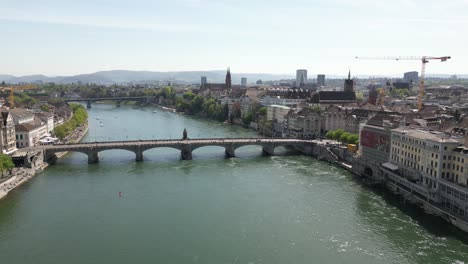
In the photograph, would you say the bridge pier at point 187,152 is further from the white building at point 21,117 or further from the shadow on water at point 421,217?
the white building at point 21,117

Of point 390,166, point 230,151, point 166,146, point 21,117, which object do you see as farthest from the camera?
point 21,117

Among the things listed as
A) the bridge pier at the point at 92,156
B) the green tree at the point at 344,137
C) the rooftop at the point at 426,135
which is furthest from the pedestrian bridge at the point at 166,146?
the rooftop at the point at 426,135

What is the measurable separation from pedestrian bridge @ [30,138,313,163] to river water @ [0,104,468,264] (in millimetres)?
2348

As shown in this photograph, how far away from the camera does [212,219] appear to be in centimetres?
Result: 3500

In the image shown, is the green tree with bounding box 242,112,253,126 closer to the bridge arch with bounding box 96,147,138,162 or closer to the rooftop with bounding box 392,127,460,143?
the bridge arch with bounding box 96,147,138,162

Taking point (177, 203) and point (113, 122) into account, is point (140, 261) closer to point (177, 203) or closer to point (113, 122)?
point (177, 203)

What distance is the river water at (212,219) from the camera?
28938 mm

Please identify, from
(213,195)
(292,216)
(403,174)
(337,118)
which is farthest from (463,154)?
(337,118)

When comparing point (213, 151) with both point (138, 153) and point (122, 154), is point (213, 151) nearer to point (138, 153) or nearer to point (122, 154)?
point (138, 153)

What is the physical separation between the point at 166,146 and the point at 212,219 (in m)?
24.8

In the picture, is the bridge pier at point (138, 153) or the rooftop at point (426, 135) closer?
the rooftop at point (426, 135)

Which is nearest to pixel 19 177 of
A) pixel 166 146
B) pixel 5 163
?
Answer: pixel 5 163

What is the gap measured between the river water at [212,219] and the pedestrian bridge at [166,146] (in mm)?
2348

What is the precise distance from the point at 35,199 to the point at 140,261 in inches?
673
